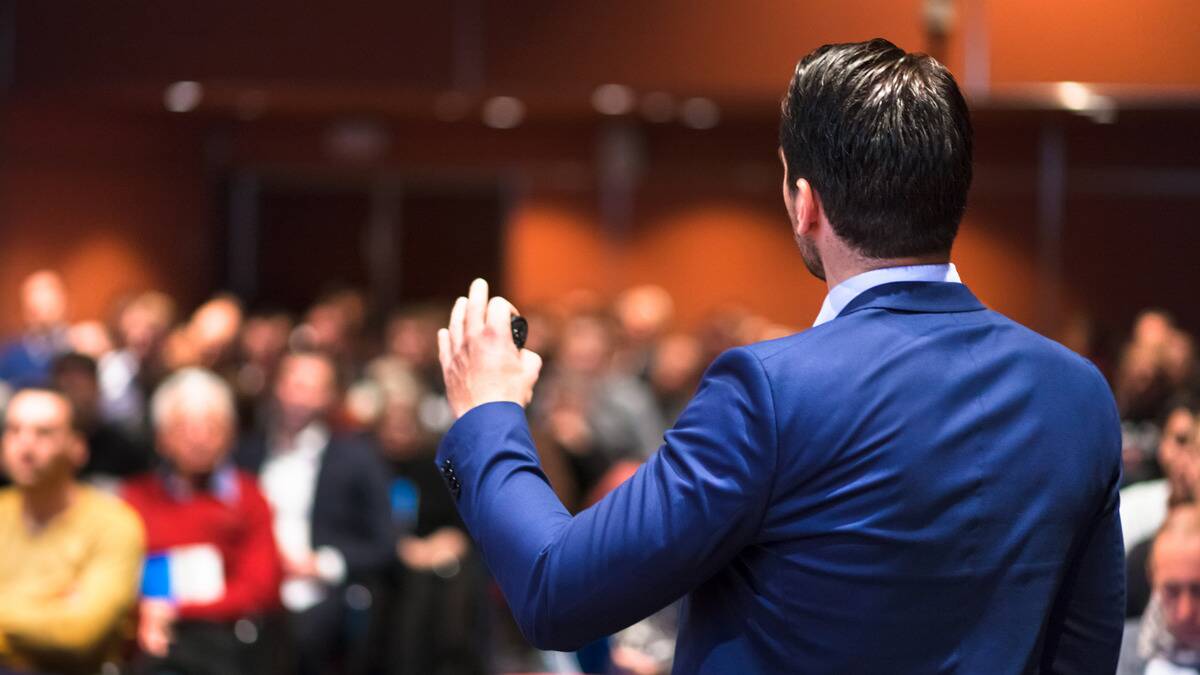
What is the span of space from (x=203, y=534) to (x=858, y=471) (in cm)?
370

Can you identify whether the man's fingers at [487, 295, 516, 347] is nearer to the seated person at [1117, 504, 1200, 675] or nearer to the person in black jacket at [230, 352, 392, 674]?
the seated person at [1117, 504, 1200, 675]

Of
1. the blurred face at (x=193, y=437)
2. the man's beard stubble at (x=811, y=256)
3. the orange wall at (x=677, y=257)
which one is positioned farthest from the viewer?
the orange wall at (x=677, y=257)

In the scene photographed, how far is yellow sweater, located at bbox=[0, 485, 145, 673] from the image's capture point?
3664 millimetres

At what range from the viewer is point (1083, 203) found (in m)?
8.62

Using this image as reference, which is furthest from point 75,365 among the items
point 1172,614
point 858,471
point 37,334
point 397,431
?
point 858,471

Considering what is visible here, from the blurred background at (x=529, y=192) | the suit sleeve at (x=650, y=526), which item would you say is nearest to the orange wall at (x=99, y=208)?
the blurred background at (x=529, y=192)

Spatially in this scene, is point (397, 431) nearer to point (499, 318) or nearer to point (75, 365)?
point (75, 365)

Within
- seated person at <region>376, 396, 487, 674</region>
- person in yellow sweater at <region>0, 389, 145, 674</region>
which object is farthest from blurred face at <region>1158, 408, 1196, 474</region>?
person in yellow sweater at <region>0, 389, 145, 674</region>

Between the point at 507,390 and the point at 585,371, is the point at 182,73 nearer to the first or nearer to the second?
the point at 585,371

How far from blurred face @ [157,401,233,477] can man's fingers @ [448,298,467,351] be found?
3441 millimetres

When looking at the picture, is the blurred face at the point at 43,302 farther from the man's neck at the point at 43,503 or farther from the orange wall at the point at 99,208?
the man's neck at the point at 43,503

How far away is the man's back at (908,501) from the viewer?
1.09 meters

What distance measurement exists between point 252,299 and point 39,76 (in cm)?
324

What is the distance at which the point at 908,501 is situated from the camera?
1.09m
